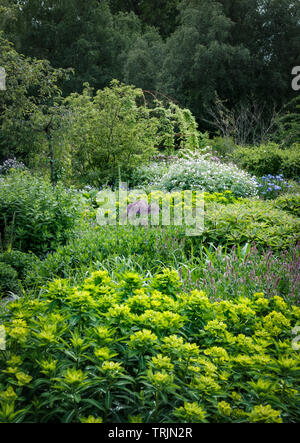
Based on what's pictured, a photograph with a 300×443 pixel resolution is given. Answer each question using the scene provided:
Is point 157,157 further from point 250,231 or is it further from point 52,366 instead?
point 52,366

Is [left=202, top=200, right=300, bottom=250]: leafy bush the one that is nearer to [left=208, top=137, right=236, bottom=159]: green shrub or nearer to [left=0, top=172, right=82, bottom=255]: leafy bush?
[left=0, top=172, right=82, bottom=255]: leafy bush

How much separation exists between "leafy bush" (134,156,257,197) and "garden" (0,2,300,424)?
0.13 feet

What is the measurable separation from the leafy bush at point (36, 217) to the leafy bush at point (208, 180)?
10.2 ft

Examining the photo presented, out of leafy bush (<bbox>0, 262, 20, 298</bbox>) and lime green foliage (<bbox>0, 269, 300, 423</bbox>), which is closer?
lime green foliage (<bbox>0, 269, 300, 423</bbox>)

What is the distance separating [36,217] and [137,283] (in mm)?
2618

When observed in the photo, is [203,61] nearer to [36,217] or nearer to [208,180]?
[208,180]

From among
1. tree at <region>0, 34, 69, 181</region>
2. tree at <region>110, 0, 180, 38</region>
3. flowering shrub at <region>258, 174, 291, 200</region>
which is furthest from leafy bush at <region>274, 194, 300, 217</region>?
tree at <region>110, 0, 180, 38</region>

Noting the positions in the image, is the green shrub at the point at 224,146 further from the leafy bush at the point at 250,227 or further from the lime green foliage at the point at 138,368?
the lime green foliage at the point at 138,368

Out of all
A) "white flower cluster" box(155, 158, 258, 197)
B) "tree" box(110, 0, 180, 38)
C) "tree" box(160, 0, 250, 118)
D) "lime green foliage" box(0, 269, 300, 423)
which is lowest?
"lime green foliage" box(0, 269, 300, 423)

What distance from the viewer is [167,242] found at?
4.19 meters

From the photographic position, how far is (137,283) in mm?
2199

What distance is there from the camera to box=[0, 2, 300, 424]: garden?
1515 mm

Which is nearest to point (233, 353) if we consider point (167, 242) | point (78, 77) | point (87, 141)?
point (167, 242)

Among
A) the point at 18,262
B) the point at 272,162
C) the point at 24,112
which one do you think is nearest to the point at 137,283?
the point at 18,262
